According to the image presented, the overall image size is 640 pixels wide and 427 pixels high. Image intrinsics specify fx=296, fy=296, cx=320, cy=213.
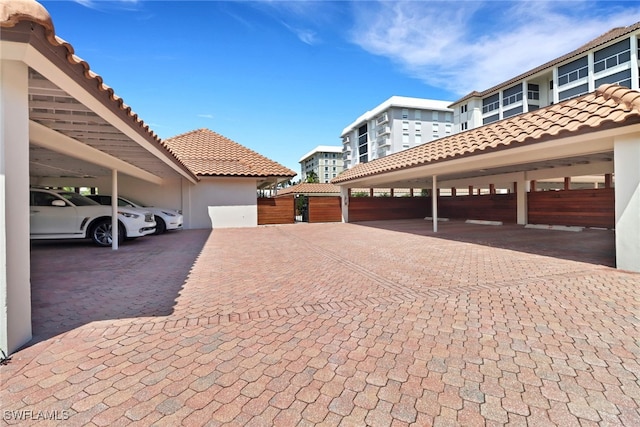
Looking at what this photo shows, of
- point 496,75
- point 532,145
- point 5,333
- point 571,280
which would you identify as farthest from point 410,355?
point 496,75

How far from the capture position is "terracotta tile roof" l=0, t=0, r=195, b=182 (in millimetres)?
2209

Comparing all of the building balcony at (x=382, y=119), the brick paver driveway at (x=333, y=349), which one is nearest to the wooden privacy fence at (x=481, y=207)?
the brick paver driveway at (x=333, y=349)

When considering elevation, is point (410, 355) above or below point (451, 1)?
below

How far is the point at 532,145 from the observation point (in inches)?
266

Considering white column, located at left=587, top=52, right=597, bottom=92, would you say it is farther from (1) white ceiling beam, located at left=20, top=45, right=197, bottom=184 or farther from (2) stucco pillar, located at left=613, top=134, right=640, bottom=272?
(1) white ceiling beam, located at left=20, top=45, right=197, bottom=184

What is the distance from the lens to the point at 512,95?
1676 inches

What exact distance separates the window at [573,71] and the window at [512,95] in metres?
5.48

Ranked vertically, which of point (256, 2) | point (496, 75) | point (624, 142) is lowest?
point (624, 142)

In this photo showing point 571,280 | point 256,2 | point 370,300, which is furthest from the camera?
point 256,2

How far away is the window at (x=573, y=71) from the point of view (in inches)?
1310

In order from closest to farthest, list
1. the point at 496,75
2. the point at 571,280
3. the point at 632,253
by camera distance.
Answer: the point at 571,280, the point at 632,253, the point at 496,75

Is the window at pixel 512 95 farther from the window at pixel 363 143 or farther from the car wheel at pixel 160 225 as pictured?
the car wheel at pixel 160 225

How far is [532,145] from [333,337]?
667cm

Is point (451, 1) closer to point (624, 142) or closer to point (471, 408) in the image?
point (624, 142)
